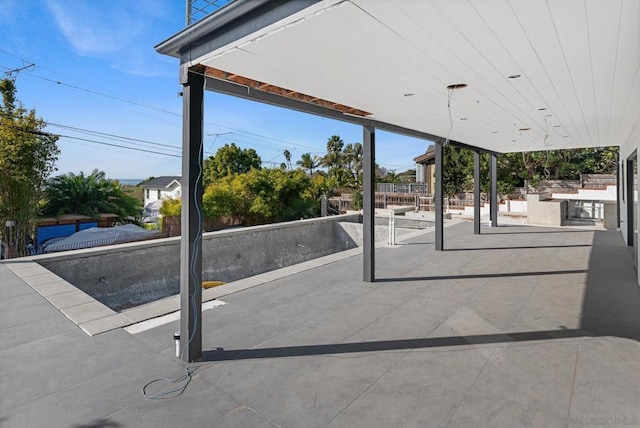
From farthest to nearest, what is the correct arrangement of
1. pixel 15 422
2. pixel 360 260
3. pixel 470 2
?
pixel 360 260, pixel 15 422, pixel 470 2

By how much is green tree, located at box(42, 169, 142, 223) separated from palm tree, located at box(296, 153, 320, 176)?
72.3ft

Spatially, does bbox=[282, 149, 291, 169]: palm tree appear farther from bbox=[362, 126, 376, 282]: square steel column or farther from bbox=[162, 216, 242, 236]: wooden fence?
bbox=[362, 126, 376, 282]: square steel column

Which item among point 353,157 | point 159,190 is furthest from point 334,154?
point 159,190

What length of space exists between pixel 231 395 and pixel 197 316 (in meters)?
0.71

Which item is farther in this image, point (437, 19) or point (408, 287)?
point (408, 287)

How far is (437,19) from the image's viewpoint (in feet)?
6.82

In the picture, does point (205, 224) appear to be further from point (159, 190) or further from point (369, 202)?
point (159, 190)

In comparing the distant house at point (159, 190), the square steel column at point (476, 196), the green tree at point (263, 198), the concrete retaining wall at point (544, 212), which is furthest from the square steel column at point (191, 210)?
the distant house at point (159, 190)

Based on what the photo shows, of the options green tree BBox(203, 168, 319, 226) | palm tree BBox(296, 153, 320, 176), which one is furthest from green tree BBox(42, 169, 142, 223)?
palm tree BBox(296, 153, 320, 176)

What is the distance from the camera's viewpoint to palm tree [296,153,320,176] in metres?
37.5

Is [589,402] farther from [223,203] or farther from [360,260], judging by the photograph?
[223,203]

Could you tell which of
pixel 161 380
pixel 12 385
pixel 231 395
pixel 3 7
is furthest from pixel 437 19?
pixel 3 7

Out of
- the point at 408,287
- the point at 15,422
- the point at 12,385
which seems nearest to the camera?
the point at 15,422

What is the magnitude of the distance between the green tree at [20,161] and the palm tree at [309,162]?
2759 cm
